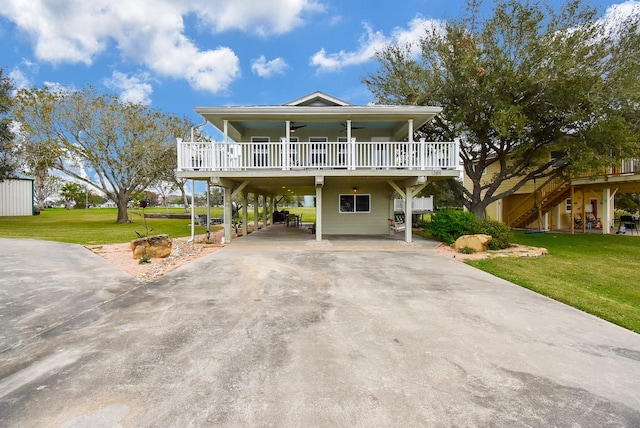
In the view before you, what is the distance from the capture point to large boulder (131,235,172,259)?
27.0 ft

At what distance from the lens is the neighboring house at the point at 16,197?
28.0 meters

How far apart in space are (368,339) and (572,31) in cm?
1526

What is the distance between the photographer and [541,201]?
58.4 feet

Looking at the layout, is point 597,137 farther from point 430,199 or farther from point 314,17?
point 314,17

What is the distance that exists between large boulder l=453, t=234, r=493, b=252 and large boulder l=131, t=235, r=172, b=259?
9.28 metres

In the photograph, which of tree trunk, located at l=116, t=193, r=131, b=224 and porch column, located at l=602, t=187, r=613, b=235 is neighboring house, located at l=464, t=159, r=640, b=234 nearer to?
porch column, located at l=602, t=187, r=613, b=235

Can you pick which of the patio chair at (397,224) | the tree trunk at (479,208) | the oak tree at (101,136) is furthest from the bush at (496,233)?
the oak tree at (101,136)

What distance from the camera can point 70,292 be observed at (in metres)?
5.36

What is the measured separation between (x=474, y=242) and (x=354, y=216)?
20.7 feet

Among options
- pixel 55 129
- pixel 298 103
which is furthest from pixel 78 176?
pixel 298 103

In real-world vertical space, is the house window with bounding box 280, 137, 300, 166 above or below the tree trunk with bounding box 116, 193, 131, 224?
above

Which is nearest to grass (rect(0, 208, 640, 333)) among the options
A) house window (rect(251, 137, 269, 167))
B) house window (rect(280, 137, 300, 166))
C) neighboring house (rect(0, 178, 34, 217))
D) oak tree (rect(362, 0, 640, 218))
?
oak tree (rect(362, 0, 640, 218))

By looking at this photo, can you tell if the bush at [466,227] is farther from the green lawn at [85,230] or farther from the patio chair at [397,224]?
the green lawn at [85,230]

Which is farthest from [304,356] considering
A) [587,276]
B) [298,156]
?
[298,156]
